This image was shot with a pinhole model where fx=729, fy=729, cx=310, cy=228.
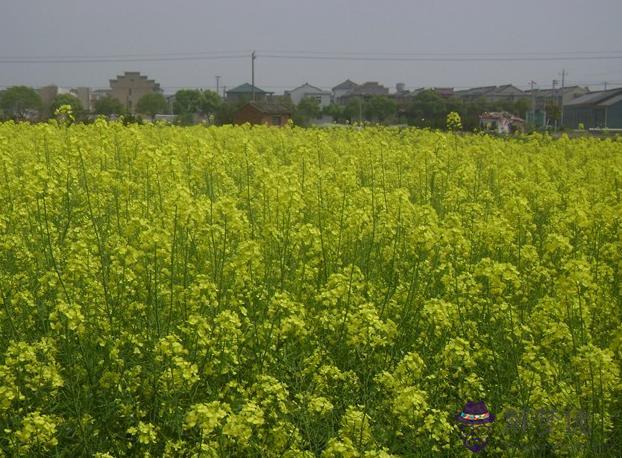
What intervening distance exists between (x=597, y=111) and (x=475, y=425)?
5669 cm

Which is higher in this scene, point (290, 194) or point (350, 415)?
point (290, 194)

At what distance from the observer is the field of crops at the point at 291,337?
3350mm

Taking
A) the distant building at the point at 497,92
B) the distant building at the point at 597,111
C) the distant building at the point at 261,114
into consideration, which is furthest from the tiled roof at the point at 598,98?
the distant building at the point at 261,114

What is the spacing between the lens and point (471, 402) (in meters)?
3.63

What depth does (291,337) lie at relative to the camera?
4172 millimetres

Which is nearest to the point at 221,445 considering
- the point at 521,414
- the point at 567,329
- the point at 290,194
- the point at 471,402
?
the point at 471,402

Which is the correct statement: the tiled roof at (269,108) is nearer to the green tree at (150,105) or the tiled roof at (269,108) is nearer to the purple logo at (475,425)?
the purple logo at (475,425)

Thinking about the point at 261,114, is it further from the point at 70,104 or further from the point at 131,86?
the point at 131,86

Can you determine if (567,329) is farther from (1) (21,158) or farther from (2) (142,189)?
(1) (21,158)

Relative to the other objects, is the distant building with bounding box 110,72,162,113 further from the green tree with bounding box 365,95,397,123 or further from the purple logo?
the purple logo

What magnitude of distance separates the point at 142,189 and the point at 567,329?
425cm

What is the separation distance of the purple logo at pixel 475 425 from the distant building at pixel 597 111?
49489 millimetres

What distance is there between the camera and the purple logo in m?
3.46

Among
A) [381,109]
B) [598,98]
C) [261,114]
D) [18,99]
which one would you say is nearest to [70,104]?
[261,114]
